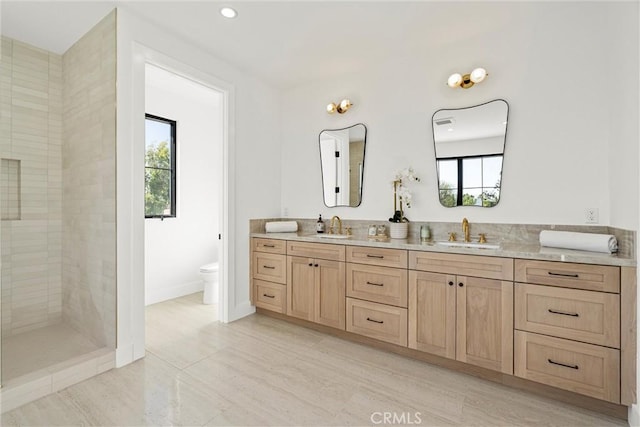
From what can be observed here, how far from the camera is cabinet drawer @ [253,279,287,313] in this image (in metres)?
3.04

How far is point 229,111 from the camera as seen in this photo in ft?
9.98

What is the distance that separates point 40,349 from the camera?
232 cm

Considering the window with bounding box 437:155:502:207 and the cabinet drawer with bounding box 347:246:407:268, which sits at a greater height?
the window with bounding box 437:155:502:207

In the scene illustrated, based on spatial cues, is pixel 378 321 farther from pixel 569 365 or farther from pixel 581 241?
pixel 581 241

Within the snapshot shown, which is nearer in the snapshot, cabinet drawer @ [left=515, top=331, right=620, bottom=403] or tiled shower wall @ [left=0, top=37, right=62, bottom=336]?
cabinet drawer @ [left=515, top=331, right=620, bottom=403]

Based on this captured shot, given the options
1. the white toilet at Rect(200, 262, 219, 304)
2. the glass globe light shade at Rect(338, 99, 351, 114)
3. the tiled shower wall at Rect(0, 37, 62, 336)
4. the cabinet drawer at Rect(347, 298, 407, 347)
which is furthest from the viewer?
the white toilet at Rect(200, 262, 219, 304)

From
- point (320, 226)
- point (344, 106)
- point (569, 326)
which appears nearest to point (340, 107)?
point (344, 106)

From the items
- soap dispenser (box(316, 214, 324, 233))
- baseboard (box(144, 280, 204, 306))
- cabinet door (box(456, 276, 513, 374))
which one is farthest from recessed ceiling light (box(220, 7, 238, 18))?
baseboard (box(144, 280, 204, 306))

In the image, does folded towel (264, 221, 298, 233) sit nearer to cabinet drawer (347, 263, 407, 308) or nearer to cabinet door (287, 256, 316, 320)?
cabinet door (287, 256, 316, 320)

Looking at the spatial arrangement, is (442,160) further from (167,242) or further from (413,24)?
(167,242)

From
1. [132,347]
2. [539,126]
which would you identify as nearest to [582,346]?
[539,126]

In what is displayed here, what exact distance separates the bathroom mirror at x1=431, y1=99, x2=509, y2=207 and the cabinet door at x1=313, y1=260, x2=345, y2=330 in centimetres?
117

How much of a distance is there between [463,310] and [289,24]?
8.43 feet

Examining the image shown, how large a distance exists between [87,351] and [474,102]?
12.1 feet
